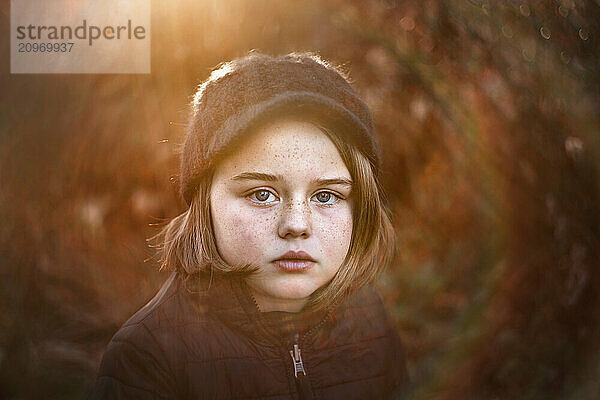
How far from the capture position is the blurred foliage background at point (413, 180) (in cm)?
156

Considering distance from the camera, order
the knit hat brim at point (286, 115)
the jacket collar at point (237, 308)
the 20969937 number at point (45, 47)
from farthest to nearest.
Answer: the 20969937 number at point (45, 47) → the jacket collar at point (237, 308) → the knit hat brim at point (286, 115)

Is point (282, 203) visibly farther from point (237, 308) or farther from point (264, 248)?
point (237, 308)

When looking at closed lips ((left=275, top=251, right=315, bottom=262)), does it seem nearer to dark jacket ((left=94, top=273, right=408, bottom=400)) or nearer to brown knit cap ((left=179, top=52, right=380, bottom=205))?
dark jacket ((left=94, top=273, right=408, bottom=400))

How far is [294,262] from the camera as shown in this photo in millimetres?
1417

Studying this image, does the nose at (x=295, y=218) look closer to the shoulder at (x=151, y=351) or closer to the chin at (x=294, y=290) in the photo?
the chin at (x=294, y=290)

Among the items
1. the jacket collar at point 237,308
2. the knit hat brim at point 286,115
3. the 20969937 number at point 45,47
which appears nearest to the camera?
the knit hat brim at point 286,115

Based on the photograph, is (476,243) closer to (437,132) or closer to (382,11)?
(437,132)

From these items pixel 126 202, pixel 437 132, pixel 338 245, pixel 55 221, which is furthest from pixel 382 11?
pixel 55 221

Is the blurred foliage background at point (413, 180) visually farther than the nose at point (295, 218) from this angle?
Yes

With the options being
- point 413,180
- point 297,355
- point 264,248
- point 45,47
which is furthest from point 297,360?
point 45,47

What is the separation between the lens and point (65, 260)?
1555 millimetres

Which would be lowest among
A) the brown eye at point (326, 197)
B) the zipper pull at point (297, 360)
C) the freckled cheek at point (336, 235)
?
the zipper pull at point (297, 360)

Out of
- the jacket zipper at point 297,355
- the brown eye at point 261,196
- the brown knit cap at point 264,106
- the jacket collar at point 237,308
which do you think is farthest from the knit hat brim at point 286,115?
the jacket zipper at point 297,355

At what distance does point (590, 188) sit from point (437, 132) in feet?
1.37
